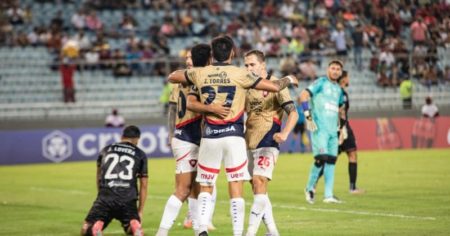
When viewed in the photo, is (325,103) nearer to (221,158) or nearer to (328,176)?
(328,176)

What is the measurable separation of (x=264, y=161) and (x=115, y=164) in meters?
2.06

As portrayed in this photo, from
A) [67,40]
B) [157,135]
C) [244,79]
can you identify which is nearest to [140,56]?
[67,40]

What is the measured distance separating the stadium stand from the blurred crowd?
49 mm

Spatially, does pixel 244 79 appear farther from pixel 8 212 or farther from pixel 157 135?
pixel 157 135

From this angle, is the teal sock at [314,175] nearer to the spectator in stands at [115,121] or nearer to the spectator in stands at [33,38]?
the spectator in stands at [115,121]

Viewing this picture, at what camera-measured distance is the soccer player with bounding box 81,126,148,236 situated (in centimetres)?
1366

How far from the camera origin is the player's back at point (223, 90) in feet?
39.0

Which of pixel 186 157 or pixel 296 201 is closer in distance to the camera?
pixel 186 157

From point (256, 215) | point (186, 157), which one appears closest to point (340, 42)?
point (186, 157)

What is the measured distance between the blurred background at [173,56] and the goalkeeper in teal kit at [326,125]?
17.0 meters

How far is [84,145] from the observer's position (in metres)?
34.9

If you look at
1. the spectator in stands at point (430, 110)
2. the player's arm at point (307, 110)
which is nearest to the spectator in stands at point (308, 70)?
the spectator in stands at point (430, 110)

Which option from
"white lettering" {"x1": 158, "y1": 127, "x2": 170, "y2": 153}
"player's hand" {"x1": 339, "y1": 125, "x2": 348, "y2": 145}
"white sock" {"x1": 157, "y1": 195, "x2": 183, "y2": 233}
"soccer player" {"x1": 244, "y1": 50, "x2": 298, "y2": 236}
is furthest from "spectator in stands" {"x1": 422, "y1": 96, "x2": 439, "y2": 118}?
"white sock" {"x1": 157, "y1": 195, "x2": 183, "y2": 233}

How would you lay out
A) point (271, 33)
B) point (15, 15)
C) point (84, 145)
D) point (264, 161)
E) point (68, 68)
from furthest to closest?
point (271, 33), point (15, 15), point (68, 68), point (84, 145), point (264, 161)
